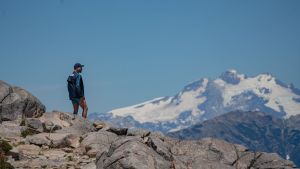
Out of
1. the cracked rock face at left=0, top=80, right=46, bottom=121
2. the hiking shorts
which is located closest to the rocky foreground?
the cracked rock face at left=0, top=80, right=46, bottom=121

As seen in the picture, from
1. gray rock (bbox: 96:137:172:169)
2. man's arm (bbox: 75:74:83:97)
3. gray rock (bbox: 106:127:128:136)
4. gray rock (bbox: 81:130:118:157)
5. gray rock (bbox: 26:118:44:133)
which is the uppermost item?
man's arm (bbox: 75:74:83:97)

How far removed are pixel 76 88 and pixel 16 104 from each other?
439 centimetres

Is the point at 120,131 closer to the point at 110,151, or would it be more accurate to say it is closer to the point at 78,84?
the point at 78,84

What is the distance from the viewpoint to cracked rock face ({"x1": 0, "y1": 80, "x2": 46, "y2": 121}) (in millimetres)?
33844

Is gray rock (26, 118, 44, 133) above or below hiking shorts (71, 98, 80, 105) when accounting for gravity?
below

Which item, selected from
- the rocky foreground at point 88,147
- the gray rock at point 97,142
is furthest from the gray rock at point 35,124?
the gray rock at point 97,142

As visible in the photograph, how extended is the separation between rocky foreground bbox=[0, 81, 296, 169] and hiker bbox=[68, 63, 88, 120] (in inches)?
54.5

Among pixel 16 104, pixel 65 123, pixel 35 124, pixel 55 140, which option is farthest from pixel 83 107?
pixel 55 140

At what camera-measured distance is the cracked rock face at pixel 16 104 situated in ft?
111

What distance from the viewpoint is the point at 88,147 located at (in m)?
27.4

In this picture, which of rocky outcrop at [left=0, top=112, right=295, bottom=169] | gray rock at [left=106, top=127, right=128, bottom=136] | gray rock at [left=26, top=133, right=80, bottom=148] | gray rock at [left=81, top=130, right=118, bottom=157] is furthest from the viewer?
gray rock at [left=106, top=127, right=128, bottom=136]

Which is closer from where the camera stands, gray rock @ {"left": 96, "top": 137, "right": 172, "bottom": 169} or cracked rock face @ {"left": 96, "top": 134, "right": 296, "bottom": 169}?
gray rock @ {"left": 96, "top": 137, "right": 172, "bottom": 169}

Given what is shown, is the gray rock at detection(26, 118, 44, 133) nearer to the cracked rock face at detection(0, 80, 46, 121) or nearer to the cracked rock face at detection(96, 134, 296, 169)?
the cracked rock face at detection(0, 80, 46, 121)

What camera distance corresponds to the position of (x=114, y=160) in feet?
68.7
